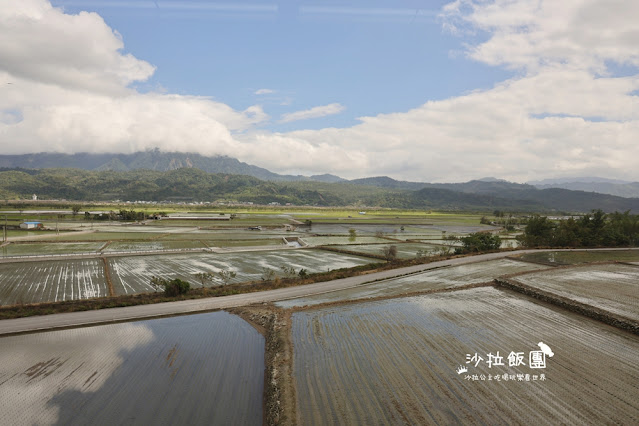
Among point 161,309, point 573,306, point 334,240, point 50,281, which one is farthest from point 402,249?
point 50,281

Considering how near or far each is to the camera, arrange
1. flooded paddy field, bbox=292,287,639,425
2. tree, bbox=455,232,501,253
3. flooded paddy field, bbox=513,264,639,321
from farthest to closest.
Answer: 1. tree, bbox=455,232,501,253
2. flooded paddy field, bbox=513,264,639,321
3. flooded paddy field, bbox=292,287,639,425

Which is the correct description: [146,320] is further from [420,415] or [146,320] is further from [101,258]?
[101,258]

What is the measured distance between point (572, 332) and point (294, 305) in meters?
17.1

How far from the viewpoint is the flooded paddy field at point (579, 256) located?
42.4m

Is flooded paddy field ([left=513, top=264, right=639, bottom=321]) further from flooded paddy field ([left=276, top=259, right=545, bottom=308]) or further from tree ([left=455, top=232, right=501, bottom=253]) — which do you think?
tree ([left=455, top=232, right=501, bottom=253])

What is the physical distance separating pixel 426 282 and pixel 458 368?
696 inches

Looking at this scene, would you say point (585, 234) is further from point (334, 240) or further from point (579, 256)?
point (334, 240)

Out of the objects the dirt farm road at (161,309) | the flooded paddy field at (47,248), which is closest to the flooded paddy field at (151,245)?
the flooded paddy field at (47,248)

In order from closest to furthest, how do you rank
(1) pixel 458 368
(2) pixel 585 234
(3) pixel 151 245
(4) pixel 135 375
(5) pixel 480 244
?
(4) pixel 135 375 → (1) pixel 458 368 → (5) pixel 480 244 → (3) pixel 151 245 → (2) pixel 585 234

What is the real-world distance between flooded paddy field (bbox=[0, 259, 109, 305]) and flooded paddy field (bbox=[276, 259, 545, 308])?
1759cm

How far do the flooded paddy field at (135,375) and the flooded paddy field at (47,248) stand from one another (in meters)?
34.8

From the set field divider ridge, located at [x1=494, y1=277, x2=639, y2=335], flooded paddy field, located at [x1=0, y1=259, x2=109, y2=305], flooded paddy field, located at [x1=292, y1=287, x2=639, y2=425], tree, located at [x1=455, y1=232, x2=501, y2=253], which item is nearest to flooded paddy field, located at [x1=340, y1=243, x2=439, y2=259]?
tree, located at [x1=455, y1=232, x2=501, y2=253]

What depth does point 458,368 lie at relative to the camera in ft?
46.8

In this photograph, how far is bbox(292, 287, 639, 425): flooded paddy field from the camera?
1112cm
